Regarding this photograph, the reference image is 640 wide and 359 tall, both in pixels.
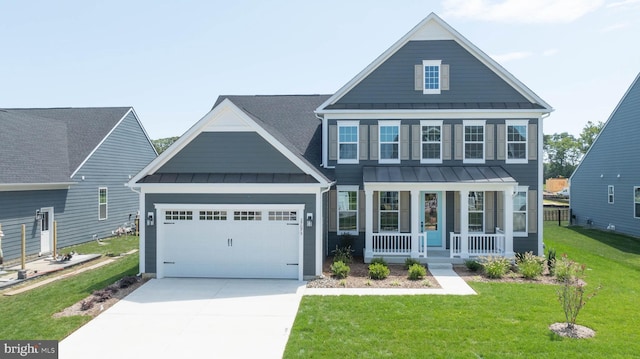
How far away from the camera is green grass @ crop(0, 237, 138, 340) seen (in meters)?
7.64

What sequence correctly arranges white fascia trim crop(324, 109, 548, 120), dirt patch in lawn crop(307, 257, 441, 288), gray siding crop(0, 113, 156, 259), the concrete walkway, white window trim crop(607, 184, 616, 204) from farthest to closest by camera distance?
white window trim crop(607, 184, 616, 204), gray siding crop(0, 113, 156, 259), white fascia trim crop(324, 109, 548, 120), dirt patch in lawn crop(307, 257, 441, 288), the concrete walkway

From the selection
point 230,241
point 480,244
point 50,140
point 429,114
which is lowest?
point 480,244

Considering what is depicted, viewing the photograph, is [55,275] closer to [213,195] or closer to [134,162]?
[213,195]

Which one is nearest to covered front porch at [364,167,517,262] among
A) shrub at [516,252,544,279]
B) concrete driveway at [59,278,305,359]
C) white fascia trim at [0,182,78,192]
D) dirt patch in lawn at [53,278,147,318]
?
shrub at [516,252,544,279]

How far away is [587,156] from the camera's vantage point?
950 inches

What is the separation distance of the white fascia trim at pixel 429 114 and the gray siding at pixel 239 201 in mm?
4559

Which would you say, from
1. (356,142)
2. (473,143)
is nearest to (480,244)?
(473,143)

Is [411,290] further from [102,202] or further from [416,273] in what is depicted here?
[102,202]

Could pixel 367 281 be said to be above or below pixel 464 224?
below

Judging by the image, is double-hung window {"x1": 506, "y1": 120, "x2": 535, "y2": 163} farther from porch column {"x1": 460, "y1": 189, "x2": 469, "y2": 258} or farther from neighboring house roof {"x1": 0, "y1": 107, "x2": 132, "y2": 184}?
neighboring house roof {"x1": 0, "y1": 107, "x2": 132, "y2": 184}

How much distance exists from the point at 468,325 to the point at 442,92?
953cm

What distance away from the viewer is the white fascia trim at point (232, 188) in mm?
11266

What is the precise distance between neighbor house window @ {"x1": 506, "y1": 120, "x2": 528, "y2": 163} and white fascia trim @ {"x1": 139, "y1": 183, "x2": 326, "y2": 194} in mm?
8016

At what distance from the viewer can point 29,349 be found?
695cm
